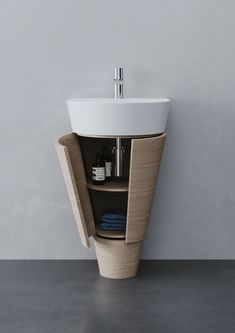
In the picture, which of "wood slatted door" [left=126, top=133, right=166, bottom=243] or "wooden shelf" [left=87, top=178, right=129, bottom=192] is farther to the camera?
"wooden shelf" [left=87, top=178, right=129, bottom=192]

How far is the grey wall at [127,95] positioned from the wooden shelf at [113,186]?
274 millimetres

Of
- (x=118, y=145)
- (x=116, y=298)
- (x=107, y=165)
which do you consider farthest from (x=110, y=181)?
(x=116, y=298)

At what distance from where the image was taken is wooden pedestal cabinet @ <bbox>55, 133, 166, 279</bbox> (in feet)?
8.36

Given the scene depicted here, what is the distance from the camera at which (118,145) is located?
2.74m

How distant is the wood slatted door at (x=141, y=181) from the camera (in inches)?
99.4

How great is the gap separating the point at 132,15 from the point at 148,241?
123 cm

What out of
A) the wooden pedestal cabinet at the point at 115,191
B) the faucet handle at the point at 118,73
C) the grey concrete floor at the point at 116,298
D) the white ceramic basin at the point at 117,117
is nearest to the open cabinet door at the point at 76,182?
the wooden pedestal cabinet at the point at 115,191

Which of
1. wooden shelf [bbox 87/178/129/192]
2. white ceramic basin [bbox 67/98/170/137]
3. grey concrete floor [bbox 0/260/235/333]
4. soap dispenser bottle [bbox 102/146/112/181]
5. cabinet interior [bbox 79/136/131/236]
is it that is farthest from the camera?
cabinet interior [bbox 79/136/131/236]

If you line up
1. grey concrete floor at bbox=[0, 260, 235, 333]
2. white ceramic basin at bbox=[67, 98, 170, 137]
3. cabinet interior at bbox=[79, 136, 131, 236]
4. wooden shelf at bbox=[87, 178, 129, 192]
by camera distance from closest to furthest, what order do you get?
grey concrete floor at bbox=[0, 260, 235, 333] → white ceramic basin at bbox=[67, 98, 170, 137] → wooden shelf at bbox=[87, 178, 129, 192] → cabinet interior at bbox=[79, 136, 131, 236]

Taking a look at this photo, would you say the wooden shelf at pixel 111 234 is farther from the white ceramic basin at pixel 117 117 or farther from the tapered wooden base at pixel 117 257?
the white ceramic basin at pixel 117 117

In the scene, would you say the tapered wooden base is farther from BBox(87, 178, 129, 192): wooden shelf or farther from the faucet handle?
the faucet handle

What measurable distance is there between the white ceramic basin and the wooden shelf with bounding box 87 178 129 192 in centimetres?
28

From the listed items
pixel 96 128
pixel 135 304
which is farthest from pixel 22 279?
pixel 96 128

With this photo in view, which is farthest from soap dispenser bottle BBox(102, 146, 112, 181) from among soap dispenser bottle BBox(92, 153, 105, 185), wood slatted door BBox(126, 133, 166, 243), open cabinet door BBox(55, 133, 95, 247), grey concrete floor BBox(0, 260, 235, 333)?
grey concrete floor BBox(0, 260, 235, 333)
